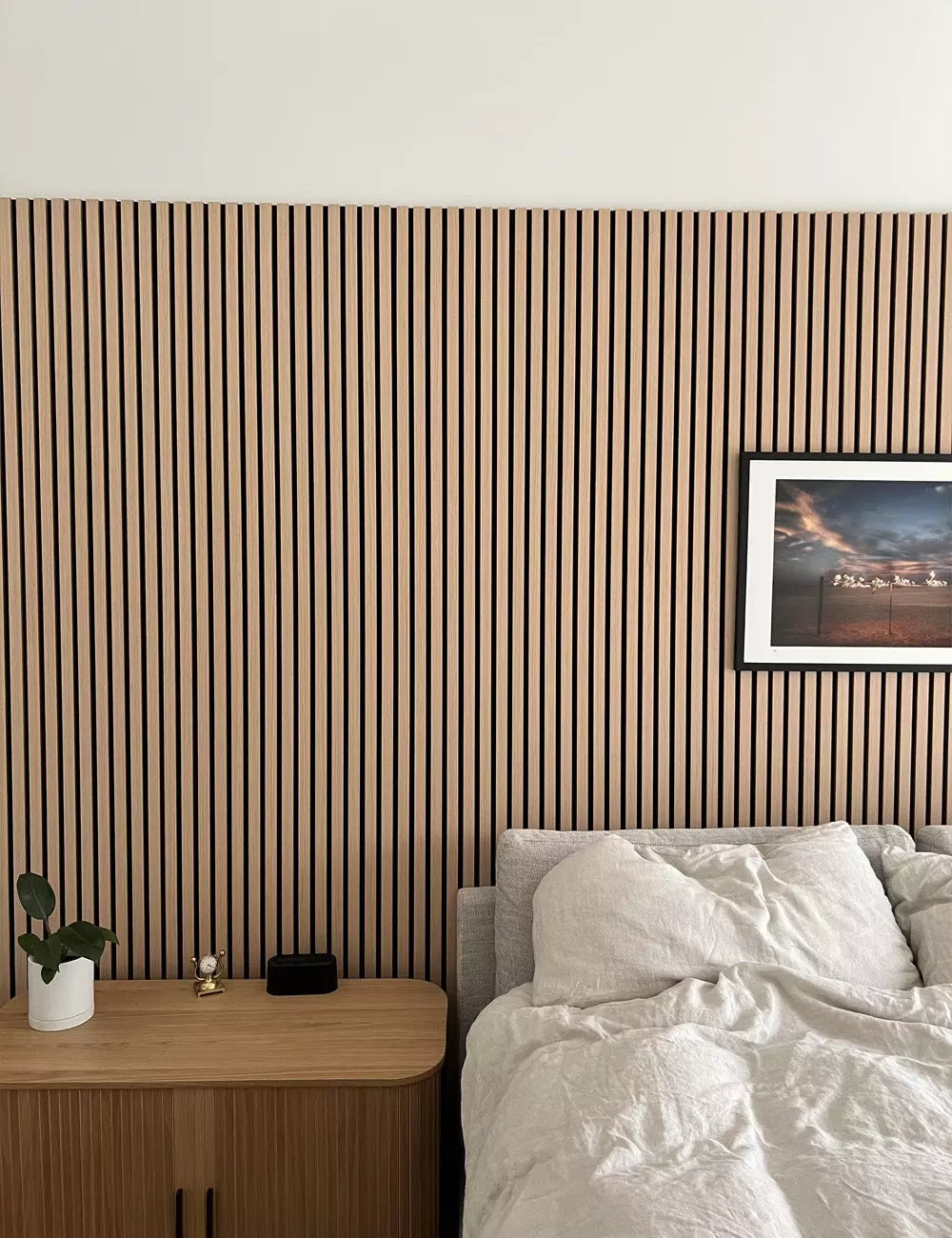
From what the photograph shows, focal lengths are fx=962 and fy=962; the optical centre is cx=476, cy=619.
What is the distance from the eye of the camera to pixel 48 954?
1970mm

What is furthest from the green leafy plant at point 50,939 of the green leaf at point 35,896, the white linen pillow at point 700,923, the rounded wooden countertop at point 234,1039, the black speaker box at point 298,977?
the white linen pillow at point 700,923

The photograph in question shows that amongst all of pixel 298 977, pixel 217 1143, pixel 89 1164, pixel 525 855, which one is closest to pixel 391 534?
pixel 525 855

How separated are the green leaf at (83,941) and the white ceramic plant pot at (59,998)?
4cm

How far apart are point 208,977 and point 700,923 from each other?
1114mm

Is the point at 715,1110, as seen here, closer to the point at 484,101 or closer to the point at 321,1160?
the point at 321,1160

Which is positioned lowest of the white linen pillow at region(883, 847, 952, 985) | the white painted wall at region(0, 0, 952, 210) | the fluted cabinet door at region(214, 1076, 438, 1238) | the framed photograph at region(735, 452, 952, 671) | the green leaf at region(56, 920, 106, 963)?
the fluted cabinet door at region(214, 1076, 438, 1238)

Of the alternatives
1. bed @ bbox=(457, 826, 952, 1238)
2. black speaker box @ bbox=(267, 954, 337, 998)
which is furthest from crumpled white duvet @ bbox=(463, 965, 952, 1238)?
black speaker box @ bbox=(267, 954, 337, 998)

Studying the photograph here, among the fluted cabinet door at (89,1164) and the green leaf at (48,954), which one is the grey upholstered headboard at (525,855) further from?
the green leaf at (48,954)

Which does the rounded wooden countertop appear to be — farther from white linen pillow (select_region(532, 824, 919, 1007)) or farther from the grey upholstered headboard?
white linen pillow (select_region(532, 824, 919, 1007))

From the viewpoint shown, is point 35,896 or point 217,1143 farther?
point 35,896

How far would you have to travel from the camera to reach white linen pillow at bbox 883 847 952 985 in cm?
191

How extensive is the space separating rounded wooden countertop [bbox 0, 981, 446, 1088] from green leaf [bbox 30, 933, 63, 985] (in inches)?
6.3

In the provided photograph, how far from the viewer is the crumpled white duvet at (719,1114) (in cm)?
120

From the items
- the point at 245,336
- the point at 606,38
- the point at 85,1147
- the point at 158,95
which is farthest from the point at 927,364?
the point at 85,1147
